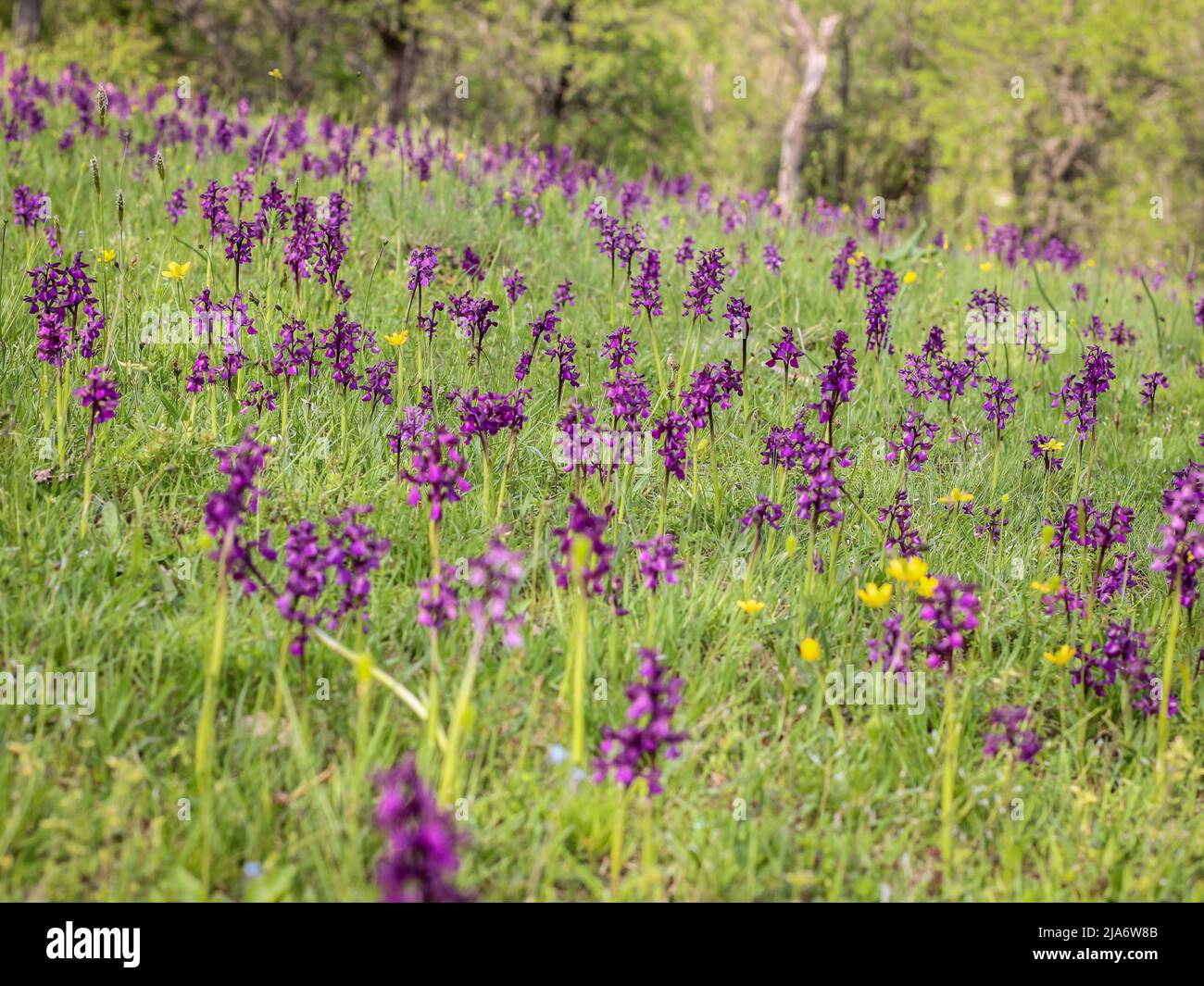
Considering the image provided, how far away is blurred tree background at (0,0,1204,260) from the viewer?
69.3 feet

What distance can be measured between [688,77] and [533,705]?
2565 centimetres

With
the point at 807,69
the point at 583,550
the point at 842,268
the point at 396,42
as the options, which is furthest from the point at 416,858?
the point at 807,69

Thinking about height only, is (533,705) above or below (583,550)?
below

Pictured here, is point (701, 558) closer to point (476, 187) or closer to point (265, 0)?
point (476, 187)

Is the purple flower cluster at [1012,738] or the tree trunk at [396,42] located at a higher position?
the tree trunk at [396,42]

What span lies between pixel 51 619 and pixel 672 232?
563 cm

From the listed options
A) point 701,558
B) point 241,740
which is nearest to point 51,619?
point 241,740

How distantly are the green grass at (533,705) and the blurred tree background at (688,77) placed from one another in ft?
50.1

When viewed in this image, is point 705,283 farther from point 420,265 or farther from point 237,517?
point 237,517

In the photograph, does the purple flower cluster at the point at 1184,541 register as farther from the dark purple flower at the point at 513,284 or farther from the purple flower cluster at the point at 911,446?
the dark purple flower at the point at 513,284

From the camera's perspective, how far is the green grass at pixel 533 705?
2361 mm

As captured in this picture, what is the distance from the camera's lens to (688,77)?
2552cm

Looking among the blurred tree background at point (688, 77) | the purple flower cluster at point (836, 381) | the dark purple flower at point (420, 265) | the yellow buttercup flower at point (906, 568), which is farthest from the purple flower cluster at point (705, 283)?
the blurred tree background at point (688, 77)

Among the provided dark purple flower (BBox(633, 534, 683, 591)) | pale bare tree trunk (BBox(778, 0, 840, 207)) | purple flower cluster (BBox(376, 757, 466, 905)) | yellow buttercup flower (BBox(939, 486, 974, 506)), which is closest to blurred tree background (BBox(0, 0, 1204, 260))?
pale bare tree trunk (BBox(778, 0, 840, 207))
